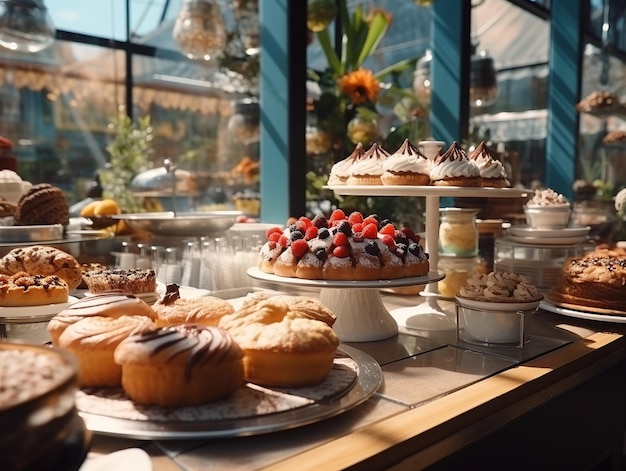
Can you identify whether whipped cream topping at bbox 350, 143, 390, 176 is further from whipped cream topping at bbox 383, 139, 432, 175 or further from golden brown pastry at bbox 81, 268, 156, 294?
golden brown pastry at bbox 81, 268, 156, 294

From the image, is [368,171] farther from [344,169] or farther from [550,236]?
[550,236]

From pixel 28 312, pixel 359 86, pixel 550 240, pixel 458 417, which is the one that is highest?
pixel 359 86

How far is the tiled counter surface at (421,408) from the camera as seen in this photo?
817 mm

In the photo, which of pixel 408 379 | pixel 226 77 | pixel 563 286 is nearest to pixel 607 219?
pixel 563 286

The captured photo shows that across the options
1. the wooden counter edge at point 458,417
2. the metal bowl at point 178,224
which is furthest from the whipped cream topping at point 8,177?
the wooden counter edge at point 458,417

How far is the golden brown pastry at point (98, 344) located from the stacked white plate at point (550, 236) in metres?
1.54

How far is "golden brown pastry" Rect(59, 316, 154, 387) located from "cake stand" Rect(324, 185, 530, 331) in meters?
0.80

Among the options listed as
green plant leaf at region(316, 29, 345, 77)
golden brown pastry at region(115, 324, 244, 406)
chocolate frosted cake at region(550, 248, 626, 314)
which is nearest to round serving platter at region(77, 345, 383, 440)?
golden brown pastry at region(115, 324, 244, 406)

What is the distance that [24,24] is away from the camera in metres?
3.10

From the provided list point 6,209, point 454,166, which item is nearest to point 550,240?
point 454,166

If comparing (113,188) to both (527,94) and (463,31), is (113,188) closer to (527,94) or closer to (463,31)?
(463,31)

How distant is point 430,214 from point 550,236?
61cm

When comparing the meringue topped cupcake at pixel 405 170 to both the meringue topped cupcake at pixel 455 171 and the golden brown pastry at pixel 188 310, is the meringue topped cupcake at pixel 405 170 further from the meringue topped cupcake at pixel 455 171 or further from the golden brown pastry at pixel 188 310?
the golden brown pastry at pixel 188 310

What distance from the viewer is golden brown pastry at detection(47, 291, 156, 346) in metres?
0.99
